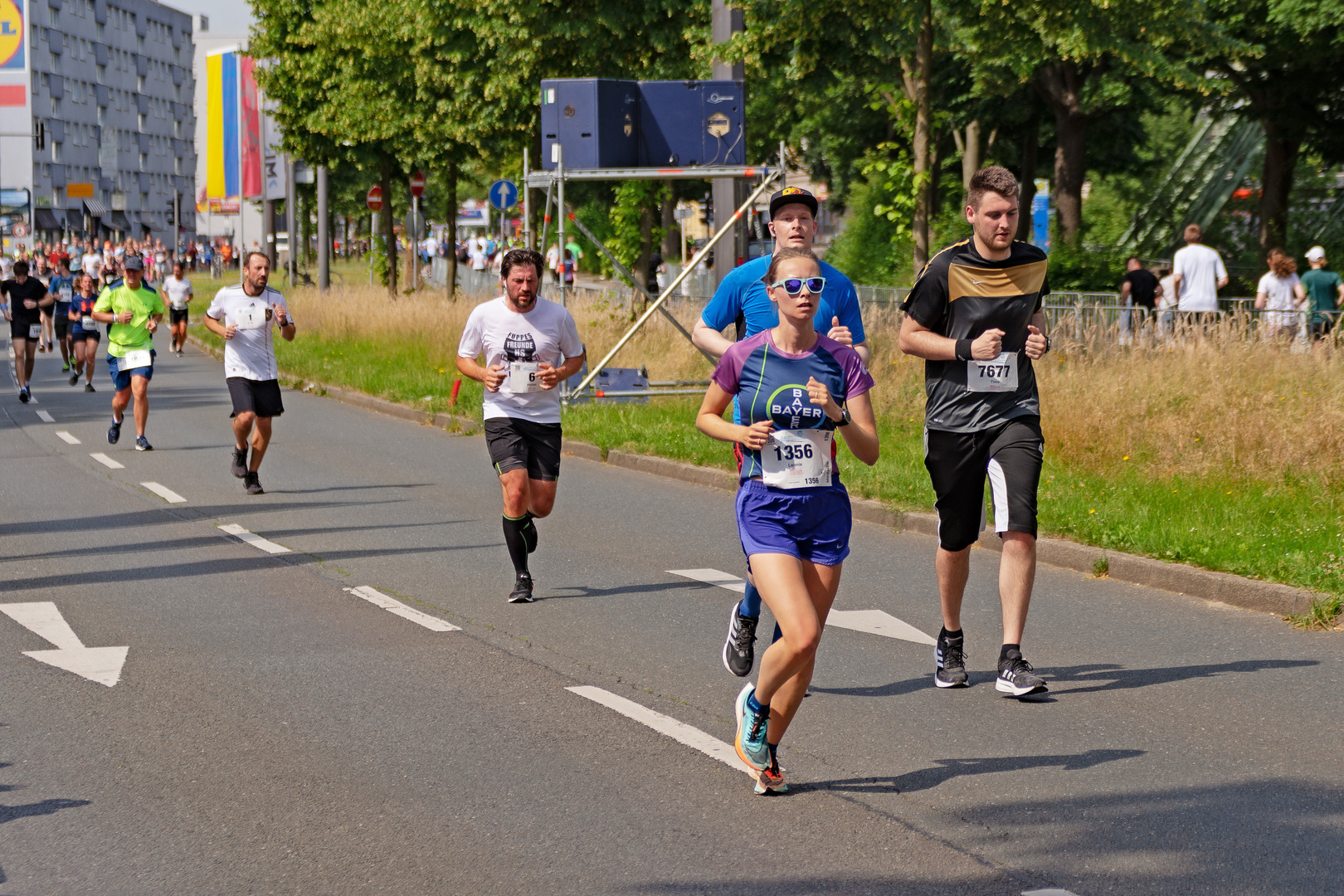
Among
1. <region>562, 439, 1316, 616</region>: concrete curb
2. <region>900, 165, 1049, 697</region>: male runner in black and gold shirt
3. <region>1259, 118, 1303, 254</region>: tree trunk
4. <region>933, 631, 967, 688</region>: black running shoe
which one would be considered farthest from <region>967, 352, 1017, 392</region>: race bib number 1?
<region>1259, 118, 1303, 254</region>: tree trunk

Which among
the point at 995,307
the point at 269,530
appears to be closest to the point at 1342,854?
the point at 995,307

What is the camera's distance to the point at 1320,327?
47.4 feet

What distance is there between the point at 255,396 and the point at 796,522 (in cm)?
850

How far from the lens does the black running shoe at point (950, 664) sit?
261 inches

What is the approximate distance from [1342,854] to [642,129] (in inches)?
551

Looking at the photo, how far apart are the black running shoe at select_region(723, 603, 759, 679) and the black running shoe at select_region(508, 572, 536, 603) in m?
2.42

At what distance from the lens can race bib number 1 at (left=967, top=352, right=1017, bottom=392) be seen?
6.48 meters

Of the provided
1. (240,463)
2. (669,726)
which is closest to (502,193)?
(240,463)

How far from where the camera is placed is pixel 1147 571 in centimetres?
906

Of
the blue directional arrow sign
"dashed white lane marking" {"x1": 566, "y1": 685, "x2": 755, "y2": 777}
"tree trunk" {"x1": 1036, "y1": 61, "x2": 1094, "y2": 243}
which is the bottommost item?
"dashed white lane marking" {"x1": 566, "y1": 685, "x2": 755, "y2": 777}

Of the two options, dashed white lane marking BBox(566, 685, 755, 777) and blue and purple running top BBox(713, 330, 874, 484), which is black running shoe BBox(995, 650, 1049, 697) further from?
blue and purple running top BBox(713, 330, 874, 484)

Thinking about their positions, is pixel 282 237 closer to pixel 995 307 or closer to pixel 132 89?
pixel 132 89

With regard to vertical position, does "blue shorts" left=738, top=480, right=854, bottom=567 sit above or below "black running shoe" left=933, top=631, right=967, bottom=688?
above

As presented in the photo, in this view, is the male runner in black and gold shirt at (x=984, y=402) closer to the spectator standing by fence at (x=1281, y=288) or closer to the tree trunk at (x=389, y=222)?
the spectator standing by fence at (x=1281, y=288)
